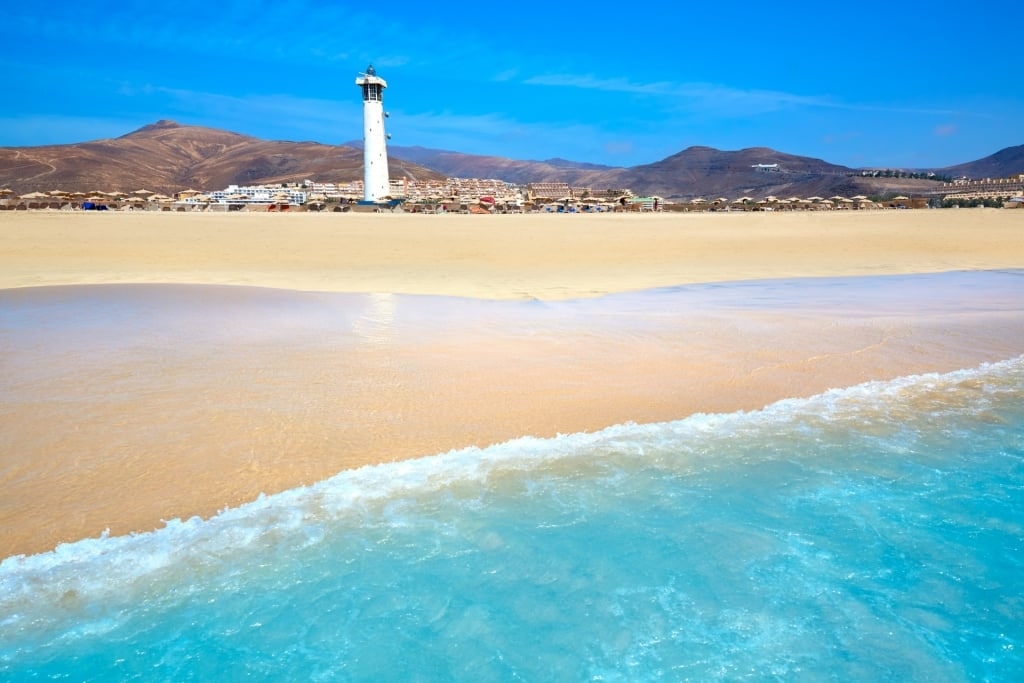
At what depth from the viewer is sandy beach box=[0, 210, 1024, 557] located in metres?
4.04

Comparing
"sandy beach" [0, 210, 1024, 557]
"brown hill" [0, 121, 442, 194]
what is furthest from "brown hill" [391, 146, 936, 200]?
"sandy beach" [0, 210, 1024, 557]

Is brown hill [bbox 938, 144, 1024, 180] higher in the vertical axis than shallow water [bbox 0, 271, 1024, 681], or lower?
higher

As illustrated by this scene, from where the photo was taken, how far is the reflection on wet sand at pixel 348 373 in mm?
3930

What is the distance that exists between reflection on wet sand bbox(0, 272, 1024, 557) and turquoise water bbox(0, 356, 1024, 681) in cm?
46

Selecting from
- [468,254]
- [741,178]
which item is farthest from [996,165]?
[468,254]

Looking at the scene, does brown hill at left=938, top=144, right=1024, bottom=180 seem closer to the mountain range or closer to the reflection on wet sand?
the mountain range

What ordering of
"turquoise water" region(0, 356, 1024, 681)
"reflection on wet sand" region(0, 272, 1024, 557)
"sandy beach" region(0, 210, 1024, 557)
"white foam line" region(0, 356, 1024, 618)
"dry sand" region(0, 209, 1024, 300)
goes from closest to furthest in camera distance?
"turquoise water" region(0, 356, 1024, 681) → "white foam line" region(0, 356, 1024, 618) → "reflection on wet sand" region(0, 272, 1024, 557) → "sandy beach" region(0, 210, 1024, 557) → "dry sand" region(0, 209, 1024, 300)

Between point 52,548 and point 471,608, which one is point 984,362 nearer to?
point 471,608

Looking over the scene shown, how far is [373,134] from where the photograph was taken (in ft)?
174

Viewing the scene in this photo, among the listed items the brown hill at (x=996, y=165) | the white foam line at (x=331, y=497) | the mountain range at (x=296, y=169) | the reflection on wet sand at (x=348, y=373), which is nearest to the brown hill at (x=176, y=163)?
the mountain range at (x=296, y=169)

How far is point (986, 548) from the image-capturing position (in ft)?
10.7

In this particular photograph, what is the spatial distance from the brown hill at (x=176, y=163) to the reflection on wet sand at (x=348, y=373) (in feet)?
328

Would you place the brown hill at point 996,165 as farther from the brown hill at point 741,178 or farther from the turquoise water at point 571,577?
the turquoise water at point 571,577

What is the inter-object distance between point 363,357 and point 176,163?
514 ft
